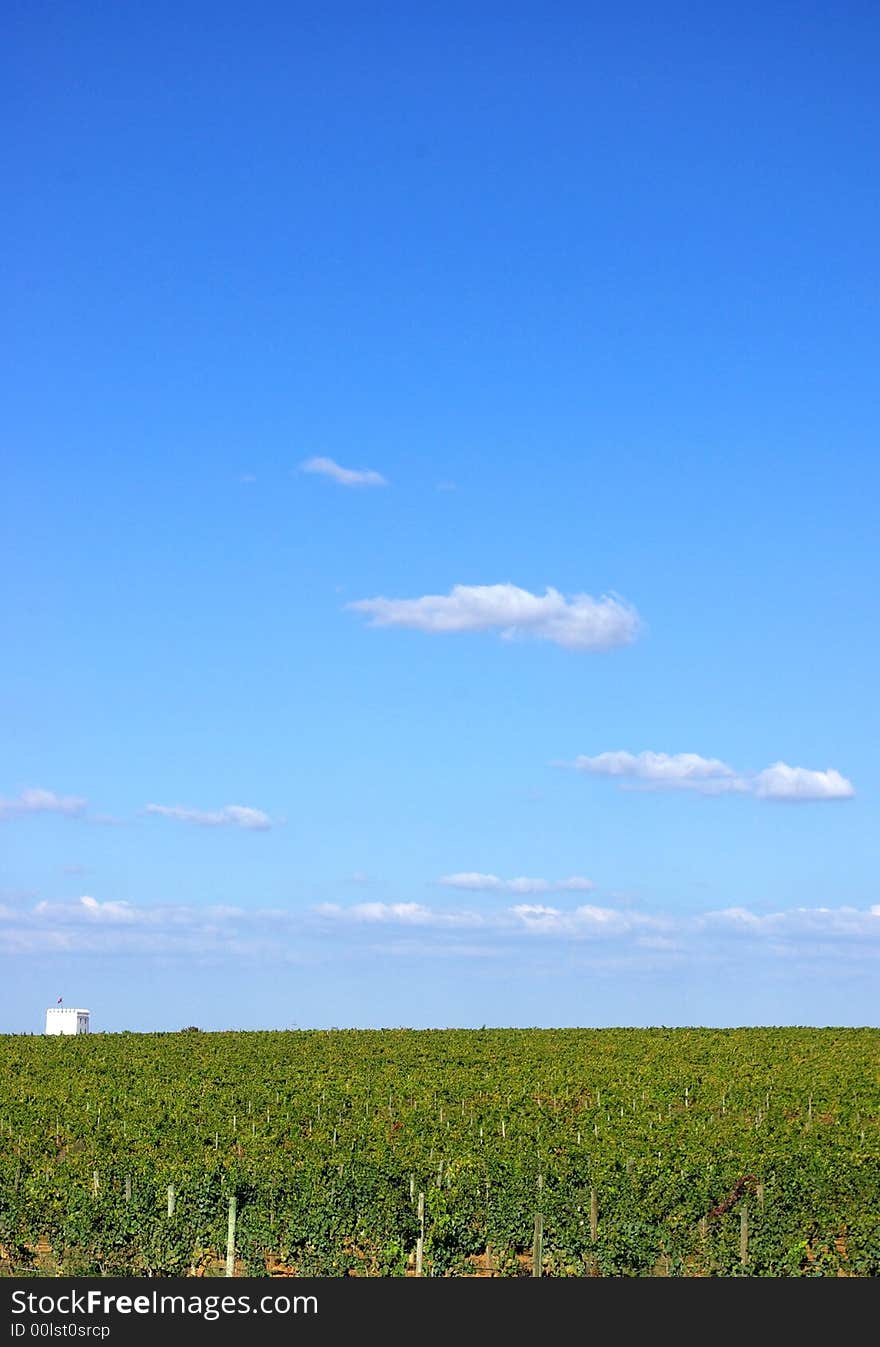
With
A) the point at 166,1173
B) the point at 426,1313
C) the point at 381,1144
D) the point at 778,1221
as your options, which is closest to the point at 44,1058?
the point at 381,1144

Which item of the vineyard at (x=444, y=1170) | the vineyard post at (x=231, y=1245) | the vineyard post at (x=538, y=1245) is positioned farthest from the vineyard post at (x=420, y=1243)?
the vineyard post at (x=231, y=1245)

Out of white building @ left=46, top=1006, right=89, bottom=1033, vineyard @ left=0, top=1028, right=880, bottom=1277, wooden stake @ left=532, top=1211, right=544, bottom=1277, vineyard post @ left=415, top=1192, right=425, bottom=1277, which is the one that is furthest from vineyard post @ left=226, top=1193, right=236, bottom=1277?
white building @ left=46, top=1006, right=89, bottom=1033

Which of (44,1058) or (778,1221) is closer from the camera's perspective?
(778,1221)

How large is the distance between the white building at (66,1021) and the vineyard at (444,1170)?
65.7 feet

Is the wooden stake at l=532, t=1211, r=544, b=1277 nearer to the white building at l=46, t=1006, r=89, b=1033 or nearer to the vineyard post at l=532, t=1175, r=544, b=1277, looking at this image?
the vineyard post at l=532, t=1175, r=544, b=1277

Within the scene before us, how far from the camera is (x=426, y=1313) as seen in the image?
77.0 ft

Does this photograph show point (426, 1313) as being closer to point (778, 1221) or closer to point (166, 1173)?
point (778, 1221)

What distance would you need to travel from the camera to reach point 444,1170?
132 feet

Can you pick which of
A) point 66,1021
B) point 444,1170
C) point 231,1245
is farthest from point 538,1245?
point 66,1021

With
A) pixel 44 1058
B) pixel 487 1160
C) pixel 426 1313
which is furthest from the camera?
pixel 44 1058

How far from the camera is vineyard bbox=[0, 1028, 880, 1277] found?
32.3 metres

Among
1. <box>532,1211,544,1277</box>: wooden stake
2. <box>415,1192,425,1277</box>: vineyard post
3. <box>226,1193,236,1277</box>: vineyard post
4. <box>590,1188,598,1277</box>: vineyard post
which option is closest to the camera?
<box>532,1211,544,1277</box>: wooden stake

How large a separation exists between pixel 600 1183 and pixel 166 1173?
36.8 ft

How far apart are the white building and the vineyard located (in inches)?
788
